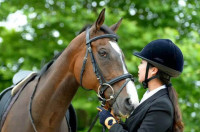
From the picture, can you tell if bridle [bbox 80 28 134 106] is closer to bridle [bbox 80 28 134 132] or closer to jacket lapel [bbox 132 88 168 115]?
bridle [bbox 80 28 134 132]

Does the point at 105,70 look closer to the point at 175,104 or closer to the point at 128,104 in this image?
the point at 128,104

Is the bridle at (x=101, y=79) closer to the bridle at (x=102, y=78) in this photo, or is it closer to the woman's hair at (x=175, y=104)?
the bridle at (x=102, y=78)

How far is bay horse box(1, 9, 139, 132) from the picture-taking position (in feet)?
11.6

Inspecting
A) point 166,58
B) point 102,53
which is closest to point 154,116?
point 166,58

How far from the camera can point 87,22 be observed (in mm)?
8344

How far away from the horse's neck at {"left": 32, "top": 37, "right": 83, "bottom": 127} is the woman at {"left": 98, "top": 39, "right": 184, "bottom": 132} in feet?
2.75

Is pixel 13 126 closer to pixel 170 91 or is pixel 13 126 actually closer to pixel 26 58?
pixel 170 91

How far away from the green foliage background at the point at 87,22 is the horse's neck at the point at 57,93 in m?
4.19

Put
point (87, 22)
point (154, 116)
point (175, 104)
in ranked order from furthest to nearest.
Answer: point (87, 22)
point (175, 104)
point (154, 116)

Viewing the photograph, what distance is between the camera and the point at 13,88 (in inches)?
170

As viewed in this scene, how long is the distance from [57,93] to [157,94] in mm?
1350

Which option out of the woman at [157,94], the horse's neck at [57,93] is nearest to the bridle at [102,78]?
the horse's neck at [57,93]

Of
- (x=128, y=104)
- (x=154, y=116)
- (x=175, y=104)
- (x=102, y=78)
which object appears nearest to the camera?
(x=154, y=116)

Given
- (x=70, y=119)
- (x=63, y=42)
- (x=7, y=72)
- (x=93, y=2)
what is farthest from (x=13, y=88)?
(x=93, y=2)
